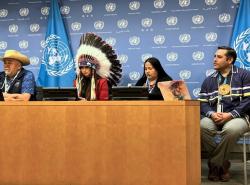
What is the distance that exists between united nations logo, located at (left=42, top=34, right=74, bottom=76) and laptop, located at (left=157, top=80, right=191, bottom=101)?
2.25 meters

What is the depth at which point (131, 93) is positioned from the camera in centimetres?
287

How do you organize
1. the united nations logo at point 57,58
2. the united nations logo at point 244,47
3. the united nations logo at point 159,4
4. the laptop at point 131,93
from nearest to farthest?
1. the laptop at point 131,93
2. the united nations logo at point 244,47
3. the united nations logo at point 159,4
4. the united nations logo at point 57,58

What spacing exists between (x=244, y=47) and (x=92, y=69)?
1.76 metres

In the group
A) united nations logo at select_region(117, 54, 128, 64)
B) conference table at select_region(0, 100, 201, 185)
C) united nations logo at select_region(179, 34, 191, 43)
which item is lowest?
conference table at select_region(0, 100, 201, 185)

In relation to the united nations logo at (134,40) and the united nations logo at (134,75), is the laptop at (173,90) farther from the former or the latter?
the united nations logo at (134,40)

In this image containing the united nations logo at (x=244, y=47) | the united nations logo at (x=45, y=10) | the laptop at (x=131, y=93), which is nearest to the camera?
the laptop at (x=131, y=93)

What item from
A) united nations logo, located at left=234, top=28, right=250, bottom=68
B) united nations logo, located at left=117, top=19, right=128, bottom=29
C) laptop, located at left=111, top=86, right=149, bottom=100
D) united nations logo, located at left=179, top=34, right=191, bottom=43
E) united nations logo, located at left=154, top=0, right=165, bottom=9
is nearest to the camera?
laptop, located at left=111, top=86, right=149, bottom=100

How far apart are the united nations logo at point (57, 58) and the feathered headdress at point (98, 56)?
805 millimetres

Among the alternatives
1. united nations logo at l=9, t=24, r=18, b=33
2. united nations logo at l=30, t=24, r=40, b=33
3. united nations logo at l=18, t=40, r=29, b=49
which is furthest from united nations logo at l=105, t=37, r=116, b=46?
united nations logo at l=9, t=24, r=18, b=33

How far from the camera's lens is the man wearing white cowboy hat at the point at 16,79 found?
392cm

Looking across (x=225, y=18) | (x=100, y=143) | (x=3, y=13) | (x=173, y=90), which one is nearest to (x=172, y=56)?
(x=225, y=18)

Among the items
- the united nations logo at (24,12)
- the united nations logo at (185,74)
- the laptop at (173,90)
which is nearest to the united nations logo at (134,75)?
the united nations logo at (185,74)

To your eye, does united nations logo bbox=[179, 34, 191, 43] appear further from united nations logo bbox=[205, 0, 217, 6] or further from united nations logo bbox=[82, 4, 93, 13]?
united nations logo bbox=[82, 4, 93, 13]

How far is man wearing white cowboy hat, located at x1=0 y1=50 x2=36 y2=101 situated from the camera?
3.92 metres
